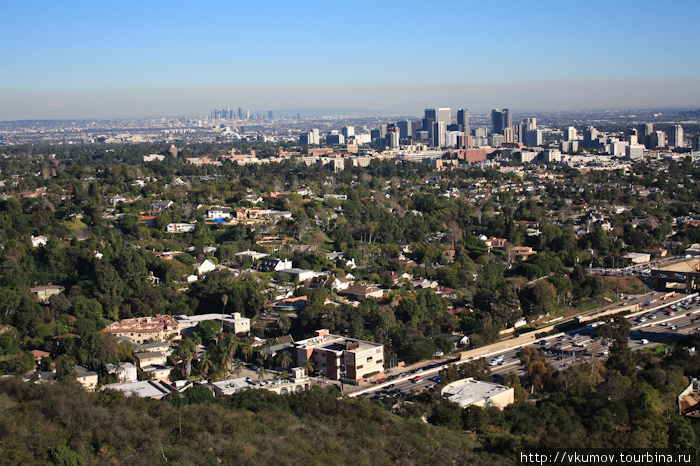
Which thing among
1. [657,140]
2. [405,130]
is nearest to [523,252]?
[657,140]

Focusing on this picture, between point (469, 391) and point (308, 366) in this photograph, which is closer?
point (469, 391)

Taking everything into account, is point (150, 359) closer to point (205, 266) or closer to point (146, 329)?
point (146, 329)

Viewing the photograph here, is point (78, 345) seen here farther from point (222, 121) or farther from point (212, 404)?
point (222, 121)

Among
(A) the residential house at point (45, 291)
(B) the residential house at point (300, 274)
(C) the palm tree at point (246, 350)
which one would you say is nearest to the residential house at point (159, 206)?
(B) the residential house at point (300, 274)

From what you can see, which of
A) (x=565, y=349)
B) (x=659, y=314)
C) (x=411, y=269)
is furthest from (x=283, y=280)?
(x=659, y=314)

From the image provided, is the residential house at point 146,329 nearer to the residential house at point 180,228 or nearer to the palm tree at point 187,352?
the palm tree at point 187,352

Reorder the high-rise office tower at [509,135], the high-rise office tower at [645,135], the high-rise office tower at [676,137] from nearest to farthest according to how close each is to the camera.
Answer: the high-rise office tower at [645,135]
the high-rise office tower at [676,137]
the high-rise office tower at [509,135]
